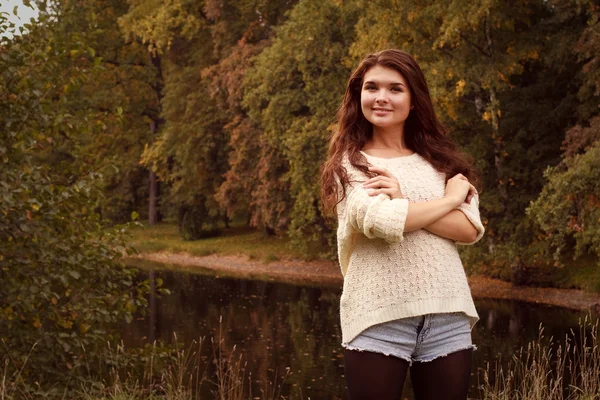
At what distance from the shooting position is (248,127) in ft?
82.7

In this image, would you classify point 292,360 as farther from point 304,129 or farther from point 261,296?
point 304,129

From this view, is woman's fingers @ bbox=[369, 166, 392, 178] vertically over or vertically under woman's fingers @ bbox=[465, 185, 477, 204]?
over

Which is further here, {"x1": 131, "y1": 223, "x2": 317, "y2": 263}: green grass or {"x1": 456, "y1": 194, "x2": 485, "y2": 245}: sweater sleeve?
{"x1": 131, "y1": 223, "x2": 317, "y2": 263}: green grass

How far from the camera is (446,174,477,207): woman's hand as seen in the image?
9.08 feet

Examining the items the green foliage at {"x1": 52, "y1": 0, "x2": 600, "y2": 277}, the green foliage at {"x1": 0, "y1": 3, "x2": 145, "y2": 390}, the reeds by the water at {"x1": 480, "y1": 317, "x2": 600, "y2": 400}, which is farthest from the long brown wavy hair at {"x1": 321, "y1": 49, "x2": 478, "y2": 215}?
the green foliage at {"x1": 52, "y1": 0, "x2": 600, "y2": 277}

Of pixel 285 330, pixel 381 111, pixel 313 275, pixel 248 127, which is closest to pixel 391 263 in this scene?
pixel 381 111

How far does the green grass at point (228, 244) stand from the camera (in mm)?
26109

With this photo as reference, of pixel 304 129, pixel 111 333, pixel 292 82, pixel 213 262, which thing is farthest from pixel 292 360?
pixel 213 262

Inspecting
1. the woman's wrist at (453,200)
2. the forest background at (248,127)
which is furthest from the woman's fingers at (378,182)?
the forest background at (248,127)

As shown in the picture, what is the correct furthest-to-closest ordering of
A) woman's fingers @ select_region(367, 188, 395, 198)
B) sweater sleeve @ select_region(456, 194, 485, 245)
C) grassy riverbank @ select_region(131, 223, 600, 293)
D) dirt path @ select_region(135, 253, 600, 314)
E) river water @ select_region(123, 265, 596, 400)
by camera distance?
grassy riverbank @ select_region(131, 223, 600, 293), dirt path @ select_region(135, 253, 600, 314), river water @ select_region(123, 265, 596, 400), sweater sleeve @ select_region(456, 194, 485, 245), woman's fingers @ select_region(367, 188, 395, 198)

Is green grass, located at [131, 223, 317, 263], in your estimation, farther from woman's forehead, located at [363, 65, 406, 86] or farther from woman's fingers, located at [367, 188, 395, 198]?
woman's fingers, located at [367, 188, 395, 198]

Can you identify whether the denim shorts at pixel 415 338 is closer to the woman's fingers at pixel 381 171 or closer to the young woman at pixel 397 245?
the young woman at pixel 397 245

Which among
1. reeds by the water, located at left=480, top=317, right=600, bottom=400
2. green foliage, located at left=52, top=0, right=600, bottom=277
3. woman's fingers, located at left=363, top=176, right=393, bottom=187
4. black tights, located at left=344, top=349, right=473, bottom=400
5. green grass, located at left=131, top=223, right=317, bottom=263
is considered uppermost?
green foliage, located at left=52, top=0, right=600, bottom=277

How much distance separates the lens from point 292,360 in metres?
12.3
